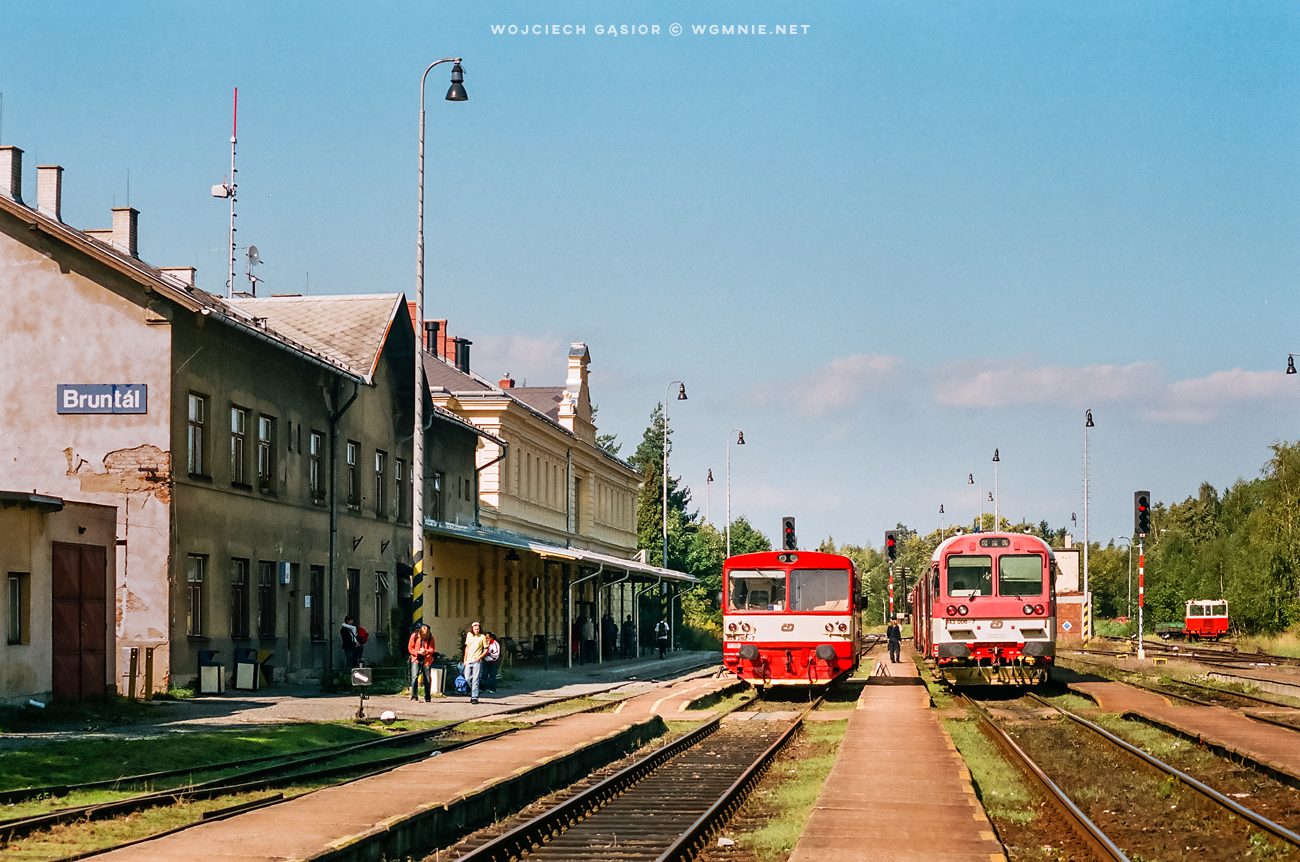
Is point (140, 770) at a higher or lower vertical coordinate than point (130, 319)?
lower

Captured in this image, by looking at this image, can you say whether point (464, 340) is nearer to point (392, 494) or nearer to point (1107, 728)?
point (392, 494)

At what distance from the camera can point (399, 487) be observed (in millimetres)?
36344

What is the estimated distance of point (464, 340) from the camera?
57.6 metres

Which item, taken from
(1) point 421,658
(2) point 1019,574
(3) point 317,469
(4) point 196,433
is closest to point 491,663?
(1) point 421,658

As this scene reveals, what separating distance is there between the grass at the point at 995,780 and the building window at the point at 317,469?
14.6 metres

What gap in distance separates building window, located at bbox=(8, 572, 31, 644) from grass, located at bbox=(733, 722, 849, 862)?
1061cm

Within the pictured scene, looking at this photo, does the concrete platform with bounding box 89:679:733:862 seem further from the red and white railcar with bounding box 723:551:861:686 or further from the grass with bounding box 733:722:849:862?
the red and white railcar with bounding box 723:551:861:686

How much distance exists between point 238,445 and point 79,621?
241 inches

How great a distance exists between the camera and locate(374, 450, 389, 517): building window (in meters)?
34.8

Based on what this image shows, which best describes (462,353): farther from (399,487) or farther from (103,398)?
(103,398)

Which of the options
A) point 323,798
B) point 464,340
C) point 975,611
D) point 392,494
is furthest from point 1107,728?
point 464,340

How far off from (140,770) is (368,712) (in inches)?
320

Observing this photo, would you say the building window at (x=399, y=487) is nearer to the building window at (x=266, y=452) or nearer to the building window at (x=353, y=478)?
the building window at (x=353, y=478)

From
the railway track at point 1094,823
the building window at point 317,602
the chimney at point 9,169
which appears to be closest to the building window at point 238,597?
the building window at point 317,602
